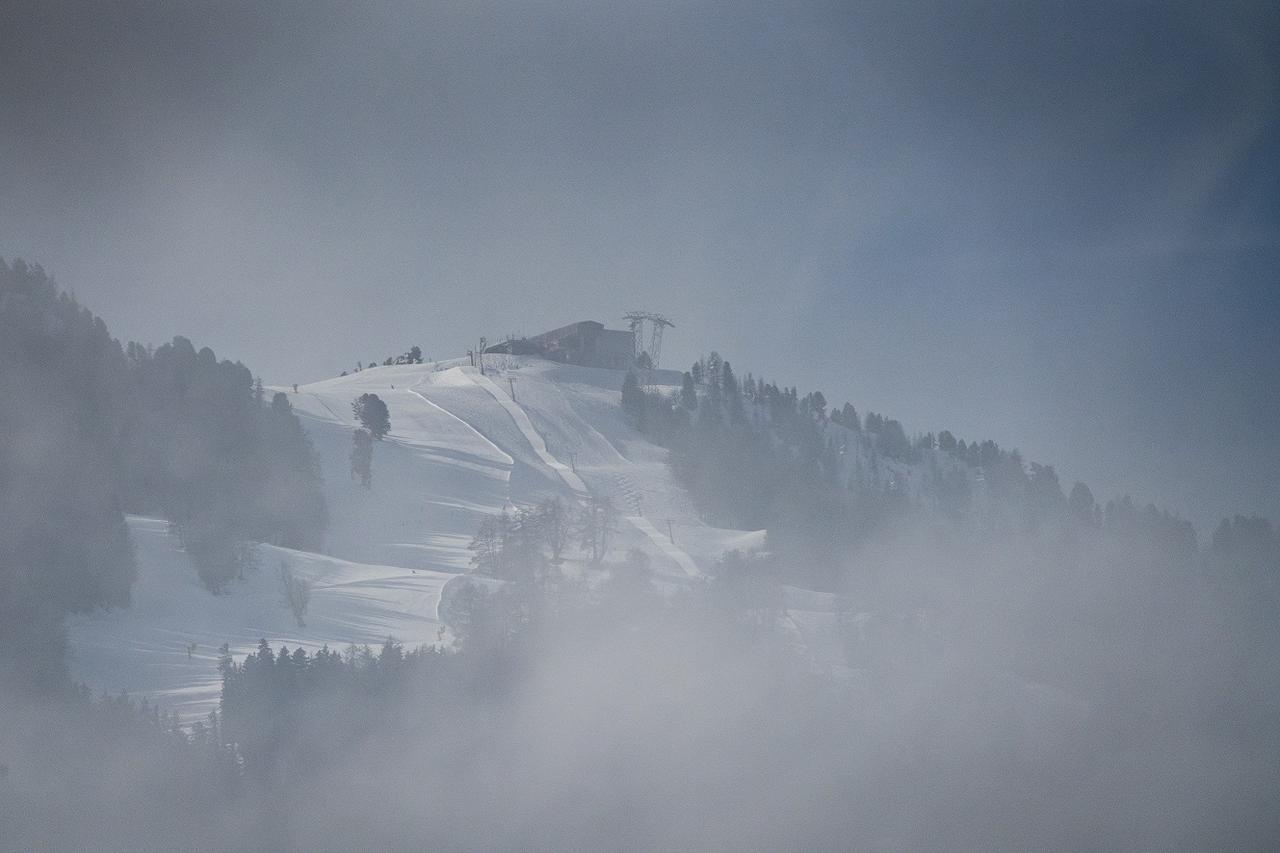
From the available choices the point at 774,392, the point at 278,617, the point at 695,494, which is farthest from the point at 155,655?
the point at 774,392

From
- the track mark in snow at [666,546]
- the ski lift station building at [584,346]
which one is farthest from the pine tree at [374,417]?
the ski lift station building at [584,346]

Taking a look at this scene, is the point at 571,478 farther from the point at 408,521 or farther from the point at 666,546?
the point at 666,546

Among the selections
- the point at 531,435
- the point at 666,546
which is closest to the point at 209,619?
the point at 666,546

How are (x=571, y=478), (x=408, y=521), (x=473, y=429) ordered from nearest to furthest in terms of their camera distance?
(x=408, y=521) → (x=571, y=478) → (x=473, y=429)

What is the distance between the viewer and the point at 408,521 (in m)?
39.5

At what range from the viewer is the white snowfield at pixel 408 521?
23031 mm

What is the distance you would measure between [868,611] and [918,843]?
1030 cm

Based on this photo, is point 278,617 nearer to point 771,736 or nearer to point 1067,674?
point 771,736

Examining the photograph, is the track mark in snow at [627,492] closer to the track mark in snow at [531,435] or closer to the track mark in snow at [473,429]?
the track mark in snow at [531,435]

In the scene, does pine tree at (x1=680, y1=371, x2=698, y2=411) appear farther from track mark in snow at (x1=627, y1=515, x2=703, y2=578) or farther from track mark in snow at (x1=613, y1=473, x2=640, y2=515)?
track mark in snow at (x1=627, y1=515, x2=703, y2=578)

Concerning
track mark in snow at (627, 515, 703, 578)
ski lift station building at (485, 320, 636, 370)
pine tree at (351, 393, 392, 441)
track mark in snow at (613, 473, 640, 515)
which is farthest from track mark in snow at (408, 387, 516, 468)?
ski lift station building at (485, 320, 636, 370)

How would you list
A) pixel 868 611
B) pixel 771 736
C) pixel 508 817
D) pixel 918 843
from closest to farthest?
pixel 508 817 → pixel 918 843 → pixel 771 736 → pixel 868 611

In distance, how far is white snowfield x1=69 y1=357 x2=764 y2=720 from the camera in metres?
23.0

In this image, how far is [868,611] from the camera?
32.8 metres
